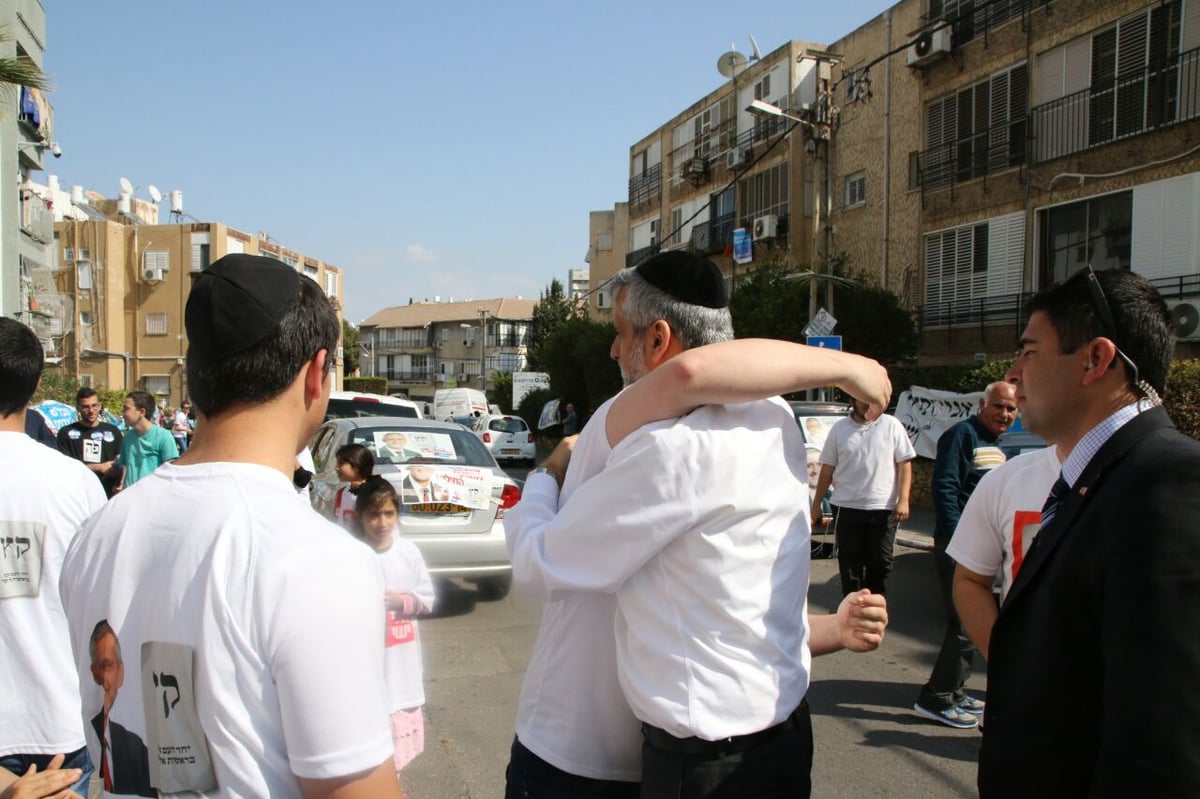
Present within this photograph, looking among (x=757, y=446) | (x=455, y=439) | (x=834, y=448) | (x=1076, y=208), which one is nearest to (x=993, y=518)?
(x=757, y=446)

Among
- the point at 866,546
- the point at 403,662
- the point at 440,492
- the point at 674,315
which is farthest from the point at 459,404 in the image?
the point at 674,315

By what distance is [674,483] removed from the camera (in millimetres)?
1619

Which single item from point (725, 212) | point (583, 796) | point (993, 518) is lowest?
point (583, 796)

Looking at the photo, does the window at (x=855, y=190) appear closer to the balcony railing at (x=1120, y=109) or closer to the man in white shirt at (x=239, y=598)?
the balcony railing at (x=1120, y=109)

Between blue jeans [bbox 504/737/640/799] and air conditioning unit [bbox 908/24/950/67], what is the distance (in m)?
21.7

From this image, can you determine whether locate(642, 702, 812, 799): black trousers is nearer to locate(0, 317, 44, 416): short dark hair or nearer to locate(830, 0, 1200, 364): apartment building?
locate(0, 317, 44, 416): short dark hair

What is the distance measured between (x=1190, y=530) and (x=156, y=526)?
1639 millimetres

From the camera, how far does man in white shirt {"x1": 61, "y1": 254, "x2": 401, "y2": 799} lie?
1.21 metres

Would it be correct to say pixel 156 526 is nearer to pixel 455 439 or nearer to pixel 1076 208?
pixel 455 439

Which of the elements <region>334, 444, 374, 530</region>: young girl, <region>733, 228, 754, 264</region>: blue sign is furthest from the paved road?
<region>733, 228, 754, 264</region>: blue sign

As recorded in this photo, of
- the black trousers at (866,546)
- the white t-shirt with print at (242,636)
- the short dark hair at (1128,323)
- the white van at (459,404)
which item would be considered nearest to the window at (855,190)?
the black trousers at (866,546)

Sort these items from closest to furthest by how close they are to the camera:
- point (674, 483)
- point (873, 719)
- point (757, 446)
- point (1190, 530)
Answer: point (1190, 530)
point (674, 483)
point (757, 446)
point (873, 719)

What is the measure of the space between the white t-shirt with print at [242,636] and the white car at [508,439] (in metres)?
25.8

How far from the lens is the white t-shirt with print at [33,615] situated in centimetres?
230
